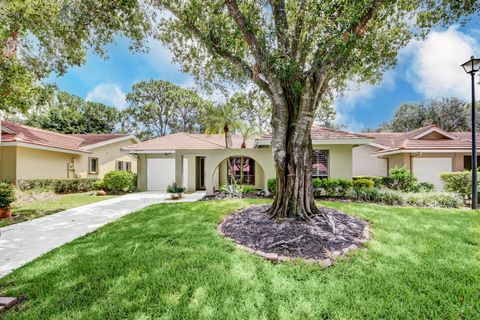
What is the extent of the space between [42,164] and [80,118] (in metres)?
20.2

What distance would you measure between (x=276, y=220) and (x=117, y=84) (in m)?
31.4

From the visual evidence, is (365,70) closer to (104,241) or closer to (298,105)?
(298,105)

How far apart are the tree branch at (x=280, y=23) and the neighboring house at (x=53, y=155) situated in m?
15.7

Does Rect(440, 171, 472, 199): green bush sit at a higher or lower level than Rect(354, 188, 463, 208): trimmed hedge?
higher

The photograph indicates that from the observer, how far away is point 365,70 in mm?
7633

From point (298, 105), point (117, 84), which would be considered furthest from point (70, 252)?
point (117, 84)

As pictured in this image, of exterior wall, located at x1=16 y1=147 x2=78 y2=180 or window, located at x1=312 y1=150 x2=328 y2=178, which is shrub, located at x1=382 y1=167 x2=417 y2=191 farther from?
exterior wall, located at x1=16 y1=147 x2=78 y2=180

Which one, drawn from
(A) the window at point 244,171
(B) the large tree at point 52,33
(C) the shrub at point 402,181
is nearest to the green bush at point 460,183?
(C) the shrub at point 402,181

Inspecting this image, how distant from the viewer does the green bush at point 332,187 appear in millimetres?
11703

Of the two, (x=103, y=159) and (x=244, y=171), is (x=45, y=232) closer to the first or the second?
(x=244, y=171)

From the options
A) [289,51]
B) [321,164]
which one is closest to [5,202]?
[289,51]

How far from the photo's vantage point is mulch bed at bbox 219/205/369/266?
14.7ft

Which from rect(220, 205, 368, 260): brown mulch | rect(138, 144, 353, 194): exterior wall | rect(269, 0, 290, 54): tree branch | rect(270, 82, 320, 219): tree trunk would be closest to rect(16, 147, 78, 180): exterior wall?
rect(138, 144, 353, 194): exterior wall

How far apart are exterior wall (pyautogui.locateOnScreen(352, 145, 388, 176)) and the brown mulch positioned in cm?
1710
